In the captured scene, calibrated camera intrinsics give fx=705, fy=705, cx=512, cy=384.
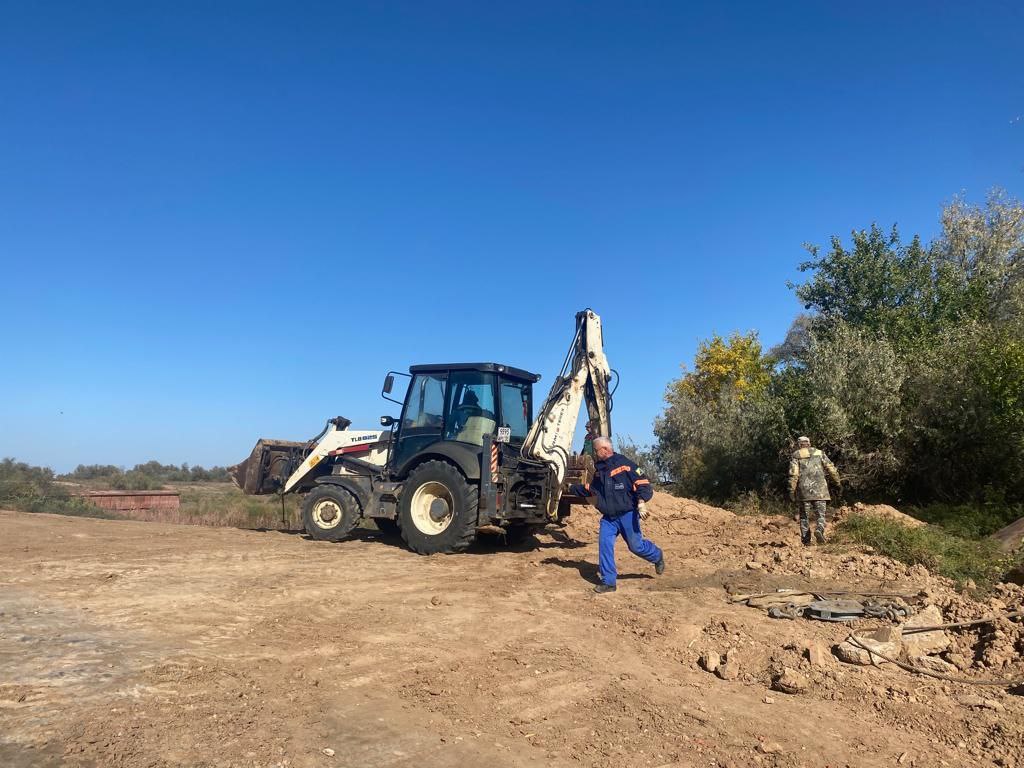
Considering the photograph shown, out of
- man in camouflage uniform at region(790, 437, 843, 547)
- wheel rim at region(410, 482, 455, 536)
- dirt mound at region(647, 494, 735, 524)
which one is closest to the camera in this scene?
wheel rim at region(410, 482, 455, 536)

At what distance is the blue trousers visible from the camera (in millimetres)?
7352

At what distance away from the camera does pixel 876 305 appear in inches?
776

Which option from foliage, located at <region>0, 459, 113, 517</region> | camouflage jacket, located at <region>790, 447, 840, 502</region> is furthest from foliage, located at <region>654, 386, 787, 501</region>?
foliage, located at <region>0, 459, 113, 517</region>

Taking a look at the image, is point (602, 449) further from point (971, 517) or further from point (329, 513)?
point (971, 517)

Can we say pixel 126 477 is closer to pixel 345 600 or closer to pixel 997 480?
pixel 345 600

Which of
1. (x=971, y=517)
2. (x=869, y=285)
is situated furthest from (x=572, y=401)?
(x=869, y=285)

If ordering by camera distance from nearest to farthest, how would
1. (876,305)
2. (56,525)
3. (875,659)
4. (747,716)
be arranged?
(747,716) < (875,659) < (56,525) < (876,305)

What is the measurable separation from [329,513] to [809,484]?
7082 mm

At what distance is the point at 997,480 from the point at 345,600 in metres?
11.7

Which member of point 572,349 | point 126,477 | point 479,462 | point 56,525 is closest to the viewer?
point 479,462

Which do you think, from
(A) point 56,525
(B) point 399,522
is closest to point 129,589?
(B) point 399,522

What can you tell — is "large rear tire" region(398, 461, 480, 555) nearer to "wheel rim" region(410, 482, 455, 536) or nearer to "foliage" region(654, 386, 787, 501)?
"wheel rim" region(410, 482, 455, 536)

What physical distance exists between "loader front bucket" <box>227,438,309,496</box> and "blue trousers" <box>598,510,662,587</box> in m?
6.60

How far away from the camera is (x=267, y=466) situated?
12461 mm
